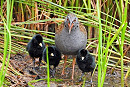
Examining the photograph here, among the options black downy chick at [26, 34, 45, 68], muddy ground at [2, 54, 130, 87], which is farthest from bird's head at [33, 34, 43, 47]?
muddy ground at [2, 54, 130, 87]

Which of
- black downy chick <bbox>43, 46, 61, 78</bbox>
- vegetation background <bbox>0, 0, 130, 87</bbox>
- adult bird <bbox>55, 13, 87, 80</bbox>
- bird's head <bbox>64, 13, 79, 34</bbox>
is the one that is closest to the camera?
bird's head <bbox>64, 13, 79, 34</bbox>

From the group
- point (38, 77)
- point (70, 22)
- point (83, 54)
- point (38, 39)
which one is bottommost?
point (38, 77)

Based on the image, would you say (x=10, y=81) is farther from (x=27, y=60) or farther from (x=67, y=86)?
(x=27, y=60)

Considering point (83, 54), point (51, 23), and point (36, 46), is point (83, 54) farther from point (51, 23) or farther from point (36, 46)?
Answer: point (51, 23)

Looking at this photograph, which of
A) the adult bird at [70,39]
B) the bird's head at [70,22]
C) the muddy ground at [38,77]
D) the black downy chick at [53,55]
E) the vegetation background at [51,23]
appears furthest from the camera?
the vegetation background at [51,23]

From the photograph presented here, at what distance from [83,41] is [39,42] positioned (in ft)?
2.34

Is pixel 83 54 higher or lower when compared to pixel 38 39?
lower

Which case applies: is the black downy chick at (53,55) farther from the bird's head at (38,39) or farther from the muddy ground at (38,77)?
the muddy ground at (38,77)

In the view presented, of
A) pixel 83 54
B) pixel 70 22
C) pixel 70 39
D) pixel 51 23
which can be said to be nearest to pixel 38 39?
pixel 70 39

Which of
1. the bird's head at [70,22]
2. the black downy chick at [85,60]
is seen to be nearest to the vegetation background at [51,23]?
the black downy chick at [85,60]

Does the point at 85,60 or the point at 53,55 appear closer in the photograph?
the point at 85,60

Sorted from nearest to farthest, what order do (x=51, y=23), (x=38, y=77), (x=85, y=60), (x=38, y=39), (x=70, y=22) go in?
(x=70, y=22) < (x=85, y=60) < (x=38, y=77) < (x=38, y=39) < (x=51, y=23)

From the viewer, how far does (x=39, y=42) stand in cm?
485

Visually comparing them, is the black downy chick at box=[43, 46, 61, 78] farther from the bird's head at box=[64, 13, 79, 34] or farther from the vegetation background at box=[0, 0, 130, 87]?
the vegetation background at box=[0, 0, 130, 87]
